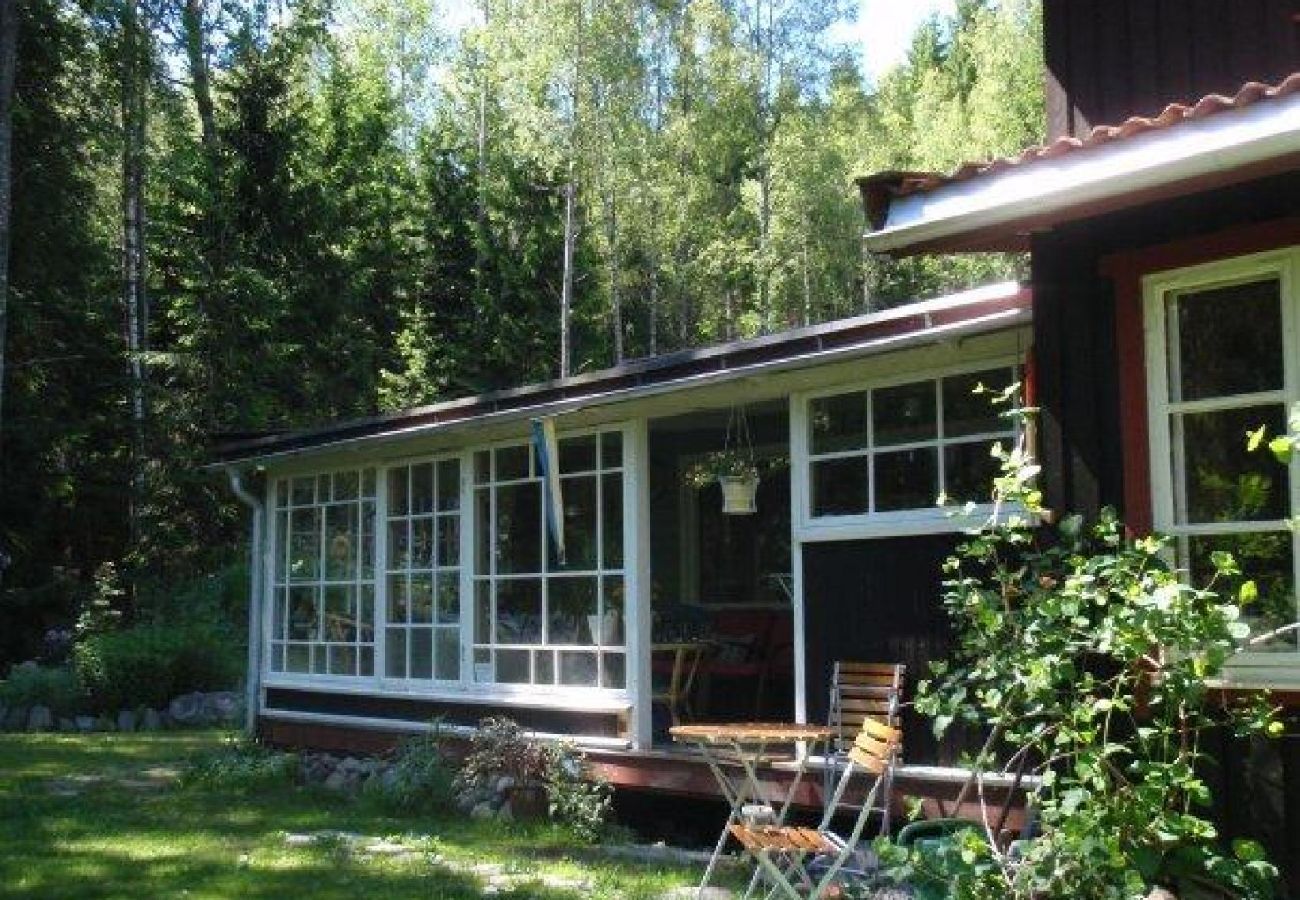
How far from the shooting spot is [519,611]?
32.1 feet

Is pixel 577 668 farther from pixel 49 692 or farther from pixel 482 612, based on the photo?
pixel 49 692

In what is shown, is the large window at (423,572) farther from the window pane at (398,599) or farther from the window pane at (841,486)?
the window pane at (841,486)

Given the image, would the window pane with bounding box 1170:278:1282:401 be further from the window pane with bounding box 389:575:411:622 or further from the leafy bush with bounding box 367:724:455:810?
the window pane with bounding box 389:575:411:622

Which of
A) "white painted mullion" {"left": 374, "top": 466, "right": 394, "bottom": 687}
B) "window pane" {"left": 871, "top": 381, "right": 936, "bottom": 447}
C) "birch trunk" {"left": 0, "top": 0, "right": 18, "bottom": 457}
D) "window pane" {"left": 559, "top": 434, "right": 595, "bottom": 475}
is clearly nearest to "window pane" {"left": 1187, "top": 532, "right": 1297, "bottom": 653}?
"window pane" {"left": 871, "top": 381, "right": 936, "bottom": 447}

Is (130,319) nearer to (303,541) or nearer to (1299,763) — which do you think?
(303,541)

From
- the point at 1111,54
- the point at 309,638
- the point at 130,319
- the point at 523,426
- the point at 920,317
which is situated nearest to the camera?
the point at 1111,54

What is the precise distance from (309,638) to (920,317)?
23.7 feet

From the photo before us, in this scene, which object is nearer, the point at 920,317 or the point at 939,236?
the point at 939,236

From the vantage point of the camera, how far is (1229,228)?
16.5 ft

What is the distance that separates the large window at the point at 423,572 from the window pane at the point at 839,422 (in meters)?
3.59

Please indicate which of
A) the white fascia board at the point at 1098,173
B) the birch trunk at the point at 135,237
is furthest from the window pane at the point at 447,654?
the birch trunk at the point at 135,237

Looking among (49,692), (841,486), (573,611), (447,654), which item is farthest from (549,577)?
(49,692)

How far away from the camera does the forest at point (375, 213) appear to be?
19797 millimetres

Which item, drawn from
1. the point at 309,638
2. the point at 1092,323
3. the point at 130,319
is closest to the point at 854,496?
the point at 1092,323
